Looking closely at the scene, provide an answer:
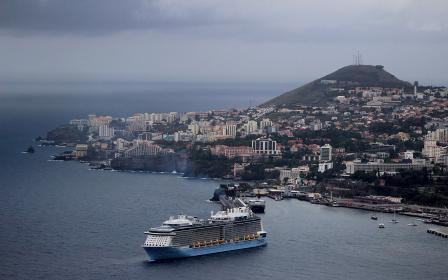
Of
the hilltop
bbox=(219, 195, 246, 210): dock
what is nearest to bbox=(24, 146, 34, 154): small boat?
bbox=(219, 195, 246, 210): dock

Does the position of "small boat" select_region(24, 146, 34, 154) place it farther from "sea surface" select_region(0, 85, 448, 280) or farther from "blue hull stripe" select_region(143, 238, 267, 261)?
"blue hull stripe" select_region(143, 238, 267, 261)

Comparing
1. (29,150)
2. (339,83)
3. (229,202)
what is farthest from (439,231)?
(339,83)

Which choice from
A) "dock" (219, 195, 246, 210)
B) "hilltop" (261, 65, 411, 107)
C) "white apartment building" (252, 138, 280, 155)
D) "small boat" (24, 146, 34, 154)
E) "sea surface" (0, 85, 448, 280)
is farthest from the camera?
"hilltop" (261, 65, 411, 107)

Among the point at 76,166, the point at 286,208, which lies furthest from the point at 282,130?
the point at 286,208

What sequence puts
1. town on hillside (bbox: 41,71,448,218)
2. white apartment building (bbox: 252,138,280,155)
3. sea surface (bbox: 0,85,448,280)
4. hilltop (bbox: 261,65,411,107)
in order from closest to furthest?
sea surface (bbox: 0,85,448,280) → town on hillside (bbox: 41,71,448,218) → white apartment building (bbox: 252,138,280,155) → hilltop (bbox: 261,65,411,107)

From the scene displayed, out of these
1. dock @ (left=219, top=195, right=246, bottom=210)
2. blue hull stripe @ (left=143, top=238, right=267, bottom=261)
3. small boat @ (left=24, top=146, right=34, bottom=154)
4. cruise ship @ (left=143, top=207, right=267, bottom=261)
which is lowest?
blue hull stripe @ (left=143, top=238, right=267, bottom=261)

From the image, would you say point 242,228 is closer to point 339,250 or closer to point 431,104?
point 339,250

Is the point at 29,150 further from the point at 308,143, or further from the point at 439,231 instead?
the point at 439,231

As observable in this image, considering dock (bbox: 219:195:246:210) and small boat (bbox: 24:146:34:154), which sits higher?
small boat (bbox: 24:146:34:154)
